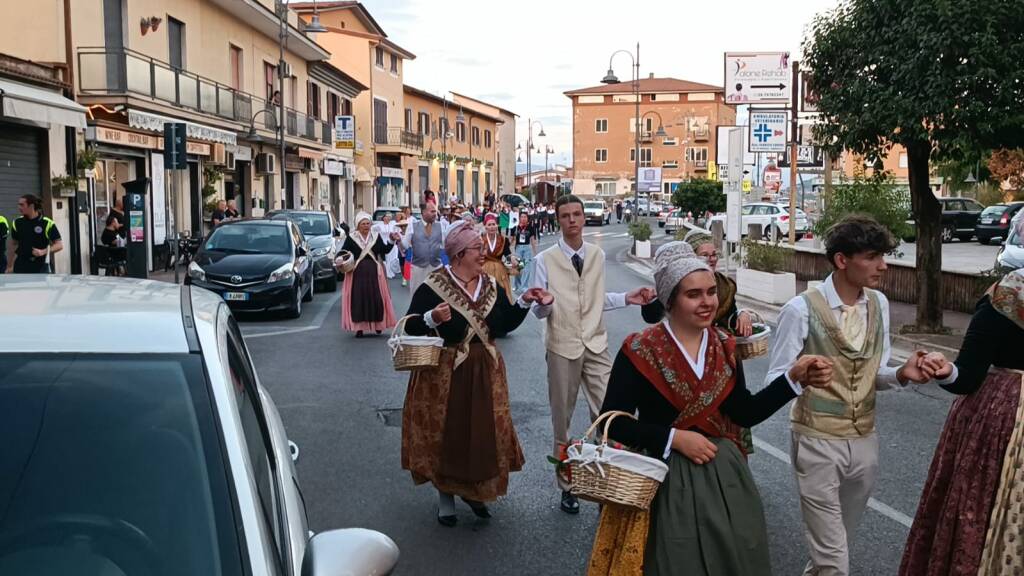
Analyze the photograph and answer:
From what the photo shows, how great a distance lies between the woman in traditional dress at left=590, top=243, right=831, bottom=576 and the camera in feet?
11.0

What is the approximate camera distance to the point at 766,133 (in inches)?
912

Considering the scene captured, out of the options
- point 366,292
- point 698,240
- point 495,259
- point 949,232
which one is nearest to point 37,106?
point 366,292

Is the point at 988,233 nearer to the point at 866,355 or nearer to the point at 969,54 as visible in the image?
the point at 969,54

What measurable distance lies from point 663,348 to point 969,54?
29.0 ft

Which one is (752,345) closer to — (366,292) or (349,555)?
(349,555)

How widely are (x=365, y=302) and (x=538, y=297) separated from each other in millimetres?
8413

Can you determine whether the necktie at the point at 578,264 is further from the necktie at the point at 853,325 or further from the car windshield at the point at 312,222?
the car windshield at the point at 312,222

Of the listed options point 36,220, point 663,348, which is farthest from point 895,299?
point 663,348

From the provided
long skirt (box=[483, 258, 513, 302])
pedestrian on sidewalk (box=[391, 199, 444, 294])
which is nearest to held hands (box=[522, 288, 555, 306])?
long skirt (box=[483, 258, 513, 302])

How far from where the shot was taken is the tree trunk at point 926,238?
1255 centimetres

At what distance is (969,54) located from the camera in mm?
10773

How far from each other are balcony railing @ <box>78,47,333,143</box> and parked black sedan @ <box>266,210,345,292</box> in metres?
4.72

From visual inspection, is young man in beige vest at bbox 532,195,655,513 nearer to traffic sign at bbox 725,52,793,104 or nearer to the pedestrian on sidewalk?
the pedestrian on sidewalk

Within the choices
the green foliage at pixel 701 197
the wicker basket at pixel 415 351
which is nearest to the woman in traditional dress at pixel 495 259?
the wicker basket at pixel 415 351
